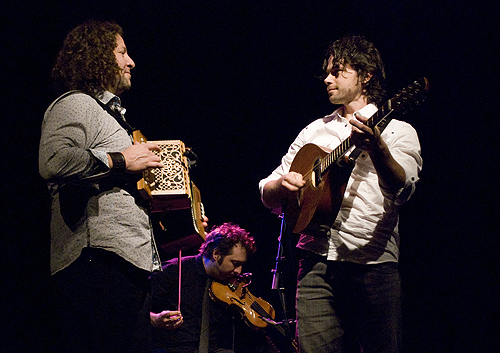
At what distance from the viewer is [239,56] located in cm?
451

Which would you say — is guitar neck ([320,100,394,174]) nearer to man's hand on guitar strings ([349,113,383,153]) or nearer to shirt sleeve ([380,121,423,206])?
man's hand on guitar strings ([349,113,383,153])

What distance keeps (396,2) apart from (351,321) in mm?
2986

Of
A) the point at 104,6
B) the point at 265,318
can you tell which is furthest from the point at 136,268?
the point at 104,6

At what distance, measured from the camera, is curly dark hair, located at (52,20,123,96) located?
81.9 inches

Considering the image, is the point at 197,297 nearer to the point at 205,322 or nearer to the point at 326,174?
the point at 205,322

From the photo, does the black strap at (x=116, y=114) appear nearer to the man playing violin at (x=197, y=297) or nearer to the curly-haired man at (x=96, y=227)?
the curly-haired man at (x=96, y=227)

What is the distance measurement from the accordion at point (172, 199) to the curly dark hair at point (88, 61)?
1.06 ft

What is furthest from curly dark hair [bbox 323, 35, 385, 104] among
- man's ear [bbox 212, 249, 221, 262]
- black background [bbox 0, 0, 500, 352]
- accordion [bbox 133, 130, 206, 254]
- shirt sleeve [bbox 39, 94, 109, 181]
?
man's ear [bbox 212, 249, 221, 262]

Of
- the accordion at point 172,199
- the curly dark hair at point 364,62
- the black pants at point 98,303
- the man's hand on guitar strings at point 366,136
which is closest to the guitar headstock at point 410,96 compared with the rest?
the man's hand on guitar strings at point 366,136

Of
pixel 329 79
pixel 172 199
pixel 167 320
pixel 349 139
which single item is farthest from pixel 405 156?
pixel 167 320

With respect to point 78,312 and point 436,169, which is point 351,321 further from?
point 436,169

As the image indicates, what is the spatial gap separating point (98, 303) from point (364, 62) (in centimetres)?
215

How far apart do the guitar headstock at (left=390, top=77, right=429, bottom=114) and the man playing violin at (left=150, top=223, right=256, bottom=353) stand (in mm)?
2397

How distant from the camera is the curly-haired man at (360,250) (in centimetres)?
214
